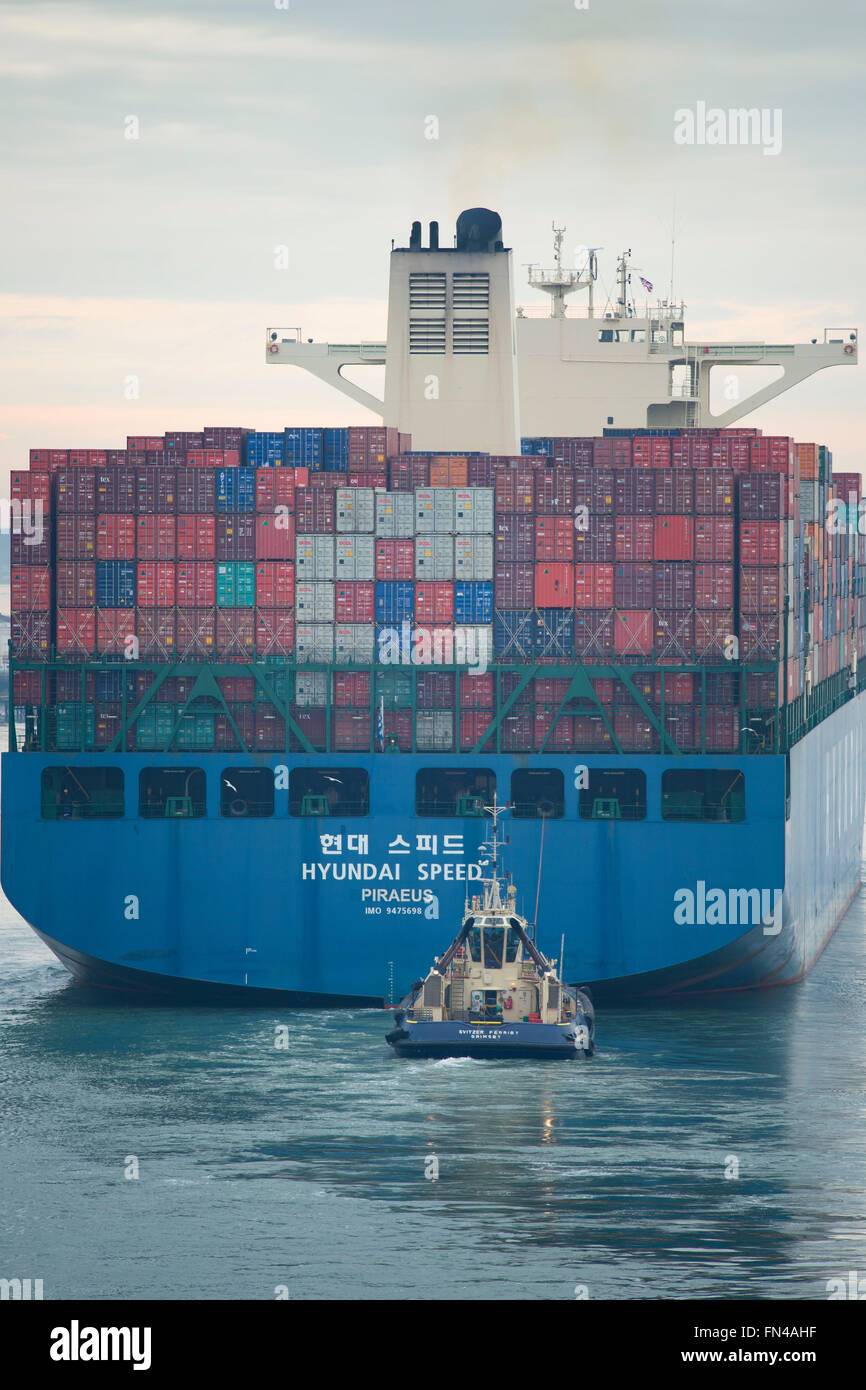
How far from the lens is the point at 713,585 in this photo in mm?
55594

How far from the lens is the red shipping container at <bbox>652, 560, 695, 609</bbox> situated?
182 feet

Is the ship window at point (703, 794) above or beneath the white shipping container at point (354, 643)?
beneath

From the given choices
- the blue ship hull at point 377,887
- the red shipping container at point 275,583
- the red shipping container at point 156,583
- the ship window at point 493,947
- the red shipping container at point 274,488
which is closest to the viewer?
the ship window at point 493,947

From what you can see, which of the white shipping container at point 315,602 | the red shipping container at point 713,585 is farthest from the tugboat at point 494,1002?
the red shipping container at point 713,585

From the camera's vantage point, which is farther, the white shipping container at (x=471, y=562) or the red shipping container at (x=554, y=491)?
the red shipping container at (x=554, y=491)

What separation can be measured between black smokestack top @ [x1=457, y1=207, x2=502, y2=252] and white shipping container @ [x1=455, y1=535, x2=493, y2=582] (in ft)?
35.6

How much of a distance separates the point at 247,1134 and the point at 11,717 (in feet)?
57.4

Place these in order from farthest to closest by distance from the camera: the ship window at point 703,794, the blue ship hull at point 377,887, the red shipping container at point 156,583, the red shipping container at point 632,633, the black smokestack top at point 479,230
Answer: the black smokestack top at point 479,230 → the red shipping container at point 156,583 → the red shipping container at point 632,633 → the ship window at point 703,794 → the blue ship hull at point 377,887

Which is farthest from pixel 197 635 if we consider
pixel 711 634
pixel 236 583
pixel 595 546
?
pixel 711 634

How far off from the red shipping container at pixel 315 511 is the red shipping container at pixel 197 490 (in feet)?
7.17

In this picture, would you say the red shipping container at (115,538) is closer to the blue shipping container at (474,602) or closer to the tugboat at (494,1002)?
the blue shipping container at (474,602)

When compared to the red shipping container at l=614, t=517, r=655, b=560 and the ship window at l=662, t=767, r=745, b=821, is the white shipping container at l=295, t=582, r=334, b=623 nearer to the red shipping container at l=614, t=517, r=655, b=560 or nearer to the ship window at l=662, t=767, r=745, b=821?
the red shipping container at l=614, t=517, r=655, b=560

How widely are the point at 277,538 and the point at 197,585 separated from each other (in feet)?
7.74

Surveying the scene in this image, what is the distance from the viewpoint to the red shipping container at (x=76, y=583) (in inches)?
2243
